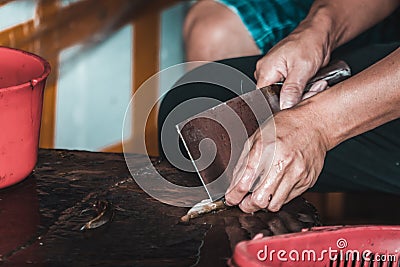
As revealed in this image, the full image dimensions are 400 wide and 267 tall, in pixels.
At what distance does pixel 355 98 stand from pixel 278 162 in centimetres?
19

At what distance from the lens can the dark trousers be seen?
1.73 meters

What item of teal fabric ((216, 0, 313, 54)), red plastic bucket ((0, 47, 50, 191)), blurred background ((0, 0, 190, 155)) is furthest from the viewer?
blurred background ((0, 0, 190, 155))

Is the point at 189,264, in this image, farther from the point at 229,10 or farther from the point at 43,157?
the point at 229,10

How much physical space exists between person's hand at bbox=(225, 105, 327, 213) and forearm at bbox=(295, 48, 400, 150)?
0.07 ft

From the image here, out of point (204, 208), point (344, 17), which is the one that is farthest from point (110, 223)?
point (344, 17)

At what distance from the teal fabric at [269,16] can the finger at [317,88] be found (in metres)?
0.40

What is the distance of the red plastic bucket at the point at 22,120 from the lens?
1305mm

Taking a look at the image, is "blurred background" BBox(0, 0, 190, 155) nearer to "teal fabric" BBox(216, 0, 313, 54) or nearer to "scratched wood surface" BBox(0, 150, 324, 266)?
"teal fabric" BBox(216, 0, 313, 54)

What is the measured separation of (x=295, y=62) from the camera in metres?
1.64

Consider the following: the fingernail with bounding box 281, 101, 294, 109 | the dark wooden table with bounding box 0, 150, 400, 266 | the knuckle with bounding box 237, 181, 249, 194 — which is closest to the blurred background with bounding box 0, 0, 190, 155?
the dark wooden table with bounding box 0, 150, 400, 266

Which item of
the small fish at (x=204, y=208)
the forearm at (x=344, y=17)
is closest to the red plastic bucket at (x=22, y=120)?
the small fish at (x=204, y=208)

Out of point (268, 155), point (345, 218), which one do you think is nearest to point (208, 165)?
point (268, 155)

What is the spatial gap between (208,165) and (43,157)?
0.34m

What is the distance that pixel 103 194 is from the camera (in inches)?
54.9
